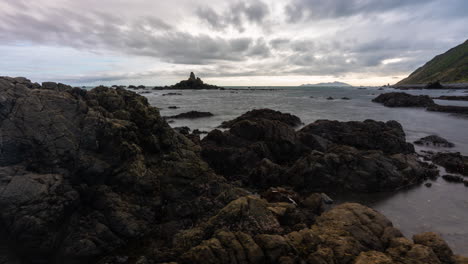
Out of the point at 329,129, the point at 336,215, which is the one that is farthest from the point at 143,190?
the point at 329,129

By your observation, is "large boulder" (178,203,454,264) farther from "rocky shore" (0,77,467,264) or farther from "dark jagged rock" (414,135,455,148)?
"dark jagged rock" (414,135,455,148)

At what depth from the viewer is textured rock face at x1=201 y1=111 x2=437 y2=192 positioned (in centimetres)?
1938

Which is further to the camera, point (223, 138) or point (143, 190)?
point (223, 138)

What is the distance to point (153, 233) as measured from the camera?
12.3 metres

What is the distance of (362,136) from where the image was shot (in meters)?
29.1

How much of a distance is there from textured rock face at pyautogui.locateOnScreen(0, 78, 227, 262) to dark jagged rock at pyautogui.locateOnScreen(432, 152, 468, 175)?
79.3 ft

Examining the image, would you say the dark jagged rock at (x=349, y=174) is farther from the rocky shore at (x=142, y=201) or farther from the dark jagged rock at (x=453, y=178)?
the dark jagged rock at (x=453, y=178)

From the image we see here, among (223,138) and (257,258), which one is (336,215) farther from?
(223,138)

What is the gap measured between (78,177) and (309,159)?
16.9 meters

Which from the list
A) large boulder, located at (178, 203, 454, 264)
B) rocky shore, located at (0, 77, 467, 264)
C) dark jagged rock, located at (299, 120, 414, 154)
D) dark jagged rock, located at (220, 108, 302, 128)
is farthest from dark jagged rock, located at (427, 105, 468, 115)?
large boulder, located at (178, 203, 454, 264)

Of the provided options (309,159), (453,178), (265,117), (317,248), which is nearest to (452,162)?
(453,178)

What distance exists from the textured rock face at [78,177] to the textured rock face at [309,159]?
586cm

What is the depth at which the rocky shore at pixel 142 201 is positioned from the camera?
9.84m

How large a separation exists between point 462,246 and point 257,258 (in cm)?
1145
